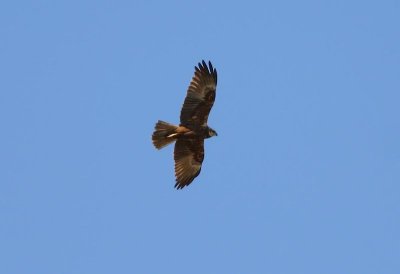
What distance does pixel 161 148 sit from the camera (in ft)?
104

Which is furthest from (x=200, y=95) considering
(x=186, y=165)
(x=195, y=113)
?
(x=186, y=165)

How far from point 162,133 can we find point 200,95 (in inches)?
44.7

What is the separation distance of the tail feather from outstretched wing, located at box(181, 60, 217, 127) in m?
0.32

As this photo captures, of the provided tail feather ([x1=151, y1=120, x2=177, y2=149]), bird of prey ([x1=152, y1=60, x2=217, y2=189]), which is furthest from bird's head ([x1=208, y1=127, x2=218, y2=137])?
tail feather ([x1=151, y1=120, x2=177, y2=149])

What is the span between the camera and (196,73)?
31719 millimetres

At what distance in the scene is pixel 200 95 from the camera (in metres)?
31.6

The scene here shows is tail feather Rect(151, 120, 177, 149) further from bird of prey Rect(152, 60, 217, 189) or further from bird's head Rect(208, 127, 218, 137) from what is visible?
bird's head Rect(208, 127, 218, 137)

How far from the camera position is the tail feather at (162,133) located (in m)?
31.6

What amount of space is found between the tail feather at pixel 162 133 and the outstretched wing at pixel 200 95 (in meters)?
0.32

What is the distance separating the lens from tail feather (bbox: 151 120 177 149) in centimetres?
3156

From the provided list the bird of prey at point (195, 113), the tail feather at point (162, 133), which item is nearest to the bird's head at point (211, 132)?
the bird of prey at point (195, 113)

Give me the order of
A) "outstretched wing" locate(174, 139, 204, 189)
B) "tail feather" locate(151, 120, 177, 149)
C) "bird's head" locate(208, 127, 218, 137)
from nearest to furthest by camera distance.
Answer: "tail feather" locate(151, 120, 177, 149) < "bird's head" locate(208, 127, 218, 137) < "outstretched wing" locate(174, 139, 204, 189)

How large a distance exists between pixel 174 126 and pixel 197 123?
0.51 m

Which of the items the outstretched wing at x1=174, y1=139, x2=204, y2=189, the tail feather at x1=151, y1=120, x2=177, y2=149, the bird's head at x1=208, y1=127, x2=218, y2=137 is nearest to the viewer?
the tail feather at x1=151, y1=120, x2=177, y2=149
